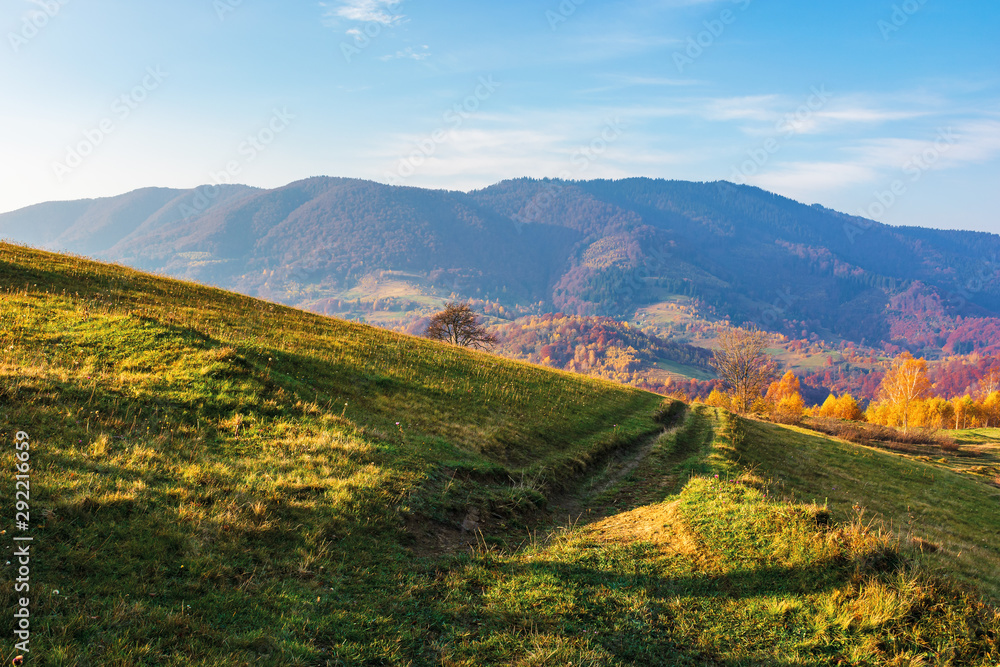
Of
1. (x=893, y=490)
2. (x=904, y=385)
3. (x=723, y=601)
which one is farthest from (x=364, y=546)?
(x=904, y=385)

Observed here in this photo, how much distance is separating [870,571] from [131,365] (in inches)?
768

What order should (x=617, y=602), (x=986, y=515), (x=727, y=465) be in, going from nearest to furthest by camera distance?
(x=617, y=602) → (x=727, y=465) → (x=986, y=515)

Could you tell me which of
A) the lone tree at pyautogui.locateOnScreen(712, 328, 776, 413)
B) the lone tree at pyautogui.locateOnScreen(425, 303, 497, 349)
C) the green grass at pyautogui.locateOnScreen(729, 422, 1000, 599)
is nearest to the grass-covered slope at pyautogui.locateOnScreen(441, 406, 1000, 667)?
the green grass at pyautogui.locateOnScreen(729, 422, 1000, 599)

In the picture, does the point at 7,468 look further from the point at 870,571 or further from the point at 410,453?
the point at 870,571

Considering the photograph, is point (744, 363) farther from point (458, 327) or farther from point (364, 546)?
point (364, 546)

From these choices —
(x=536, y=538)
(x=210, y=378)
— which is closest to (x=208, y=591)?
(x=536, y=538)

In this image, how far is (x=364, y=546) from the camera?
9.12m

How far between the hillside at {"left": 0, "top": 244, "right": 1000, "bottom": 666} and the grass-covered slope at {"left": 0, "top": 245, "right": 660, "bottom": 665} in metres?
0.05

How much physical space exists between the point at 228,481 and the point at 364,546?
3283 mm

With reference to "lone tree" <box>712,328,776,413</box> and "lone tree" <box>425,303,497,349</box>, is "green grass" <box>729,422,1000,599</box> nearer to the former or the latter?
"lone tree" <box>712,328,776,413</box>

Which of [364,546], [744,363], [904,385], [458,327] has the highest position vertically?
[458,327]

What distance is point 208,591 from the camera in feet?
22.4

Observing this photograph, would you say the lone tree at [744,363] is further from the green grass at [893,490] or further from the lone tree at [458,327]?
the lone tree at [458,327]

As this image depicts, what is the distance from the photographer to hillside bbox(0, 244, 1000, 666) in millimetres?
6496
